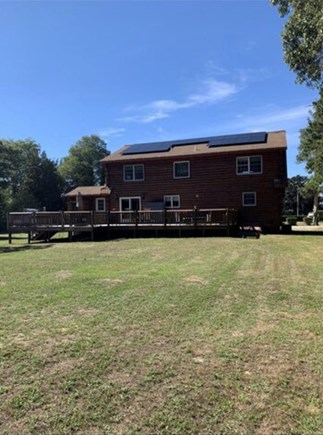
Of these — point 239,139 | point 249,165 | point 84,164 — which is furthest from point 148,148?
point 84,164

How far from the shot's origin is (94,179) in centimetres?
6806

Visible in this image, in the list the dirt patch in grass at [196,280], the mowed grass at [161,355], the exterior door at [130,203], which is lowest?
the mowed grass at [161,355]

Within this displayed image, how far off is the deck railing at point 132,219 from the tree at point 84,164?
42222 mm

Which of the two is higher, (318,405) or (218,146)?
(218,146)

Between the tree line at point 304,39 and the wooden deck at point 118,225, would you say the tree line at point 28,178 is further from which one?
the tree line at point 304,39

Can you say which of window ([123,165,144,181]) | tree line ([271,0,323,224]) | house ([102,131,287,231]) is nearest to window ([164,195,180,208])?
house ([102,131,287,231])

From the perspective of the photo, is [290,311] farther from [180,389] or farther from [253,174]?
[253,174]

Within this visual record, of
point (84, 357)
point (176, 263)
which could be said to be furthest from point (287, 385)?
point (176, 263)

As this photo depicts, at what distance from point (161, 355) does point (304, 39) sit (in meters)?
8.73

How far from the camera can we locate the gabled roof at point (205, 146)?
75.9ft

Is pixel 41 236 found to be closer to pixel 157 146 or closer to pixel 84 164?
pixel 157 146

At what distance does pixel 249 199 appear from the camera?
23.1 metres

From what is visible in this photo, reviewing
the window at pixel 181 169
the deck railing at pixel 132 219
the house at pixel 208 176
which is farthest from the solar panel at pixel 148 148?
the deck railing at pixel 132 219

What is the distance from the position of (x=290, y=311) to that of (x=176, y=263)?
469 centimetres
